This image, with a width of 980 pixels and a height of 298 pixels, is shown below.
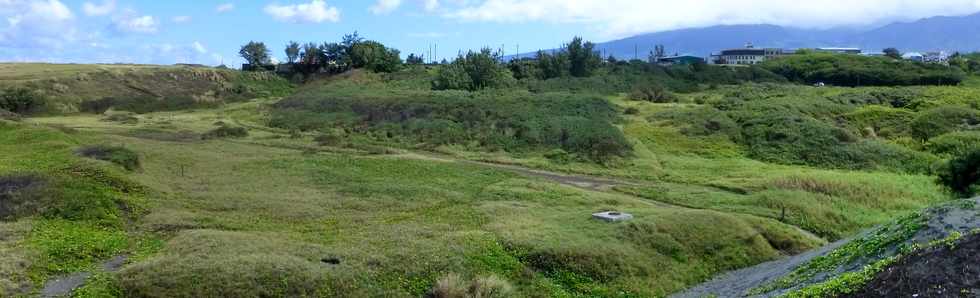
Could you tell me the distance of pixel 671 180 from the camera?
38375 millimetres

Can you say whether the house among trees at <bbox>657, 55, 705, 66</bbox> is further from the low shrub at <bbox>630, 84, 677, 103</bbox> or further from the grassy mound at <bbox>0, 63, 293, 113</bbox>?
the grassy mound at <bbox>0, 63, 293, 113</bbox>

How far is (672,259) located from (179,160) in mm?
26293

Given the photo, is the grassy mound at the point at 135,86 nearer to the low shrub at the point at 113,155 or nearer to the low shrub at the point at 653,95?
the low shrub at the point at 113,155

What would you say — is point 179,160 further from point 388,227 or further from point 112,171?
point 388,227

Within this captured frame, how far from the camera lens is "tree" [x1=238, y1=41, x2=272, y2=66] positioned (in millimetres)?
118688

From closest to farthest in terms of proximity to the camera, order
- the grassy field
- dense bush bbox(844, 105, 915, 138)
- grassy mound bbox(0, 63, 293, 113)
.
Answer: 1. the grassy field
2. dense bush bbox(844, 105, 915, 138)
3. grassy mound bbox(0, 63, 293, 113)

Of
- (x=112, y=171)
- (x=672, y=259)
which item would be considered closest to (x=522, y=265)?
(x=672, y=259)

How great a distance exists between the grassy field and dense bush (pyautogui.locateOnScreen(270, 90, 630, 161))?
7.98 ft

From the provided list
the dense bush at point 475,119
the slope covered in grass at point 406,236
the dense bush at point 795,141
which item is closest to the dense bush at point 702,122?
the dense bush at point 795,141

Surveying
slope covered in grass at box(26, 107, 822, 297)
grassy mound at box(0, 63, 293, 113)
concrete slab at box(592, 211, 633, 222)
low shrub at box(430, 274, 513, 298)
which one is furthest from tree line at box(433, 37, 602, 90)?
low shrub at box(430, 274, 513, 298)

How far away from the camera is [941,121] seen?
5606cm

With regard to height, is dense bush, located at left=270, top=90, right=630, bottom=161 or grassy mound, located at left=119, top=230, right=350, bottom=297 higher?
dense bush, located at left=270, top=90, right=630, bottom=161

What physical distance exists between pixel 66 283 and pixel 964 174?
32.2 m

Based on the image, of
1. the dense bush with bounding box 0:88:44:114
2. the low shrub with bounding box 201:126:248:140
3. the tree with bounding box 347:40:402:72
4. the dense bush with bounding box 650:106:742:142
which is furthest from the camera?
the tree with bounding box 347:40:402:72
